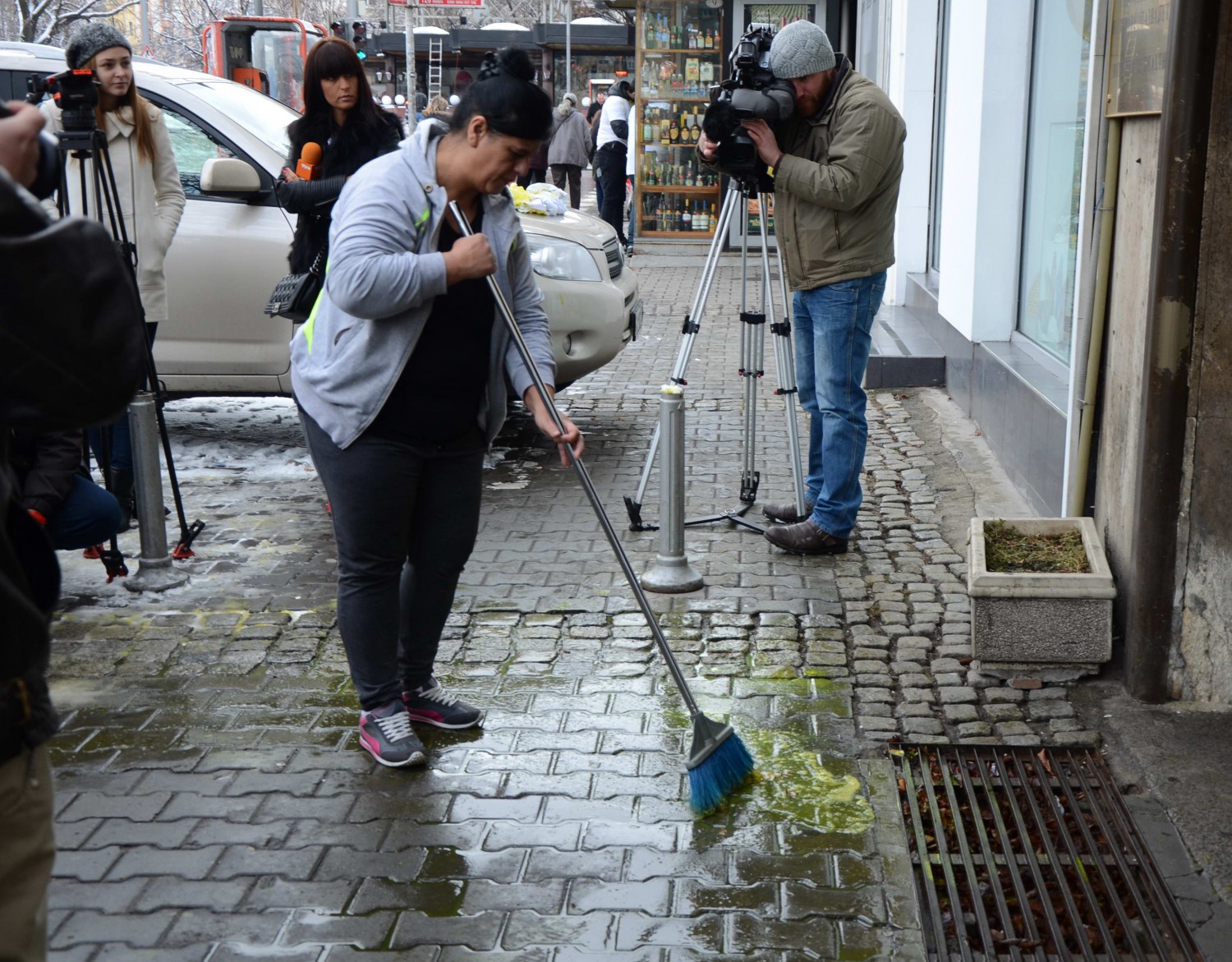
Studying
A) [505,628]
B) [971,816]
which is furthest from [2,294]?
[505,628]

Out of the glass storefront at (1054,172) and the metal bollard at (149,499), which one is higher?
the glass storefront at (1054,172)

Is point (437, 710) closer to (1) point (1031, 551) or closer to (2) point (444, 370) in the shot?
(2) point (444, 370)

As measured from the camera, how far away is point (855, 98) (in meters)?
5.44

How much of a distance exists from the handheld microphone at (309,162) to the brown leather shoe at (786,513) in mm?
2505

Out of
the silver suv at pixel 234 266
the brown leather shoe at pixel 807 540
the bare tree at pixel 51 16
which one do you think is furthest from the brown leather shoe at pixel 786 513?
the bare tree at pixel 51 16

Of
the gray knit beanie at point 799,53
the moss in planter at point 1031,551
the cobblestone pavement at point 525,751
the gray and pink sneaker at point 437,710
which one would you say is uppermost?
the gray knit beanie at point 799,53

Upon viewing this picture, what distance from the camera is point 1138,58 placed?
4.43 metres

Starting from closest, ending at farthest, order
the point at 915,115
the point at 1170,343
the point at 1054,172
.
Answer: the point at 1170,343, the point at 1054,172, the point at 915,115

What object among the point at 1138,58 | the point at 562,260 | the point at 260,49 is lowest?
the point at 562,260

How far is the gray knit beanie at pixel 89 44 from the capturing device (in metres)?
5.94

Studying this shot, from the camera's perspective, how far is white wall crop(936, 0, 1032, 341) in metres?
7.64

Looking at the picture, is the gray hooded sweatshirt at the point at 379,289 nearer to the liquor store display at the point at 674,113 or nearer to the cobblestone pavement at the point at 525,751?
the cobblestone pavement at the point at 525,751

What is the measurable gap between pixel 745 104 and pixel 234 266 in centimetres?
321

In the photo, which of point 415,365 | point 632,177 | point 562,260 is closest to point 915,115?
point 562,260
